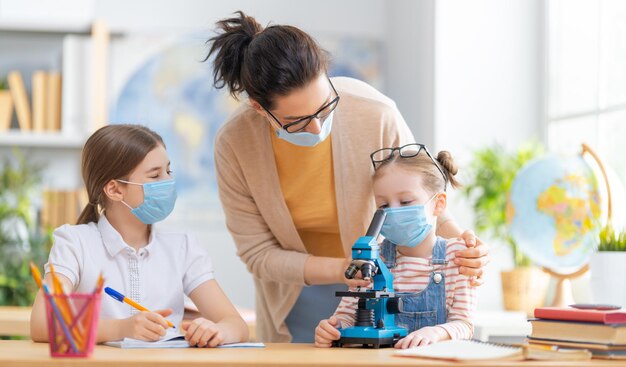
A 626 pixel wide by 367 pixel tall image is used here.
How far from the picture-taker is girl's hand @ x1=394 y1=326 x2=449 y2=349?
66.4 inches

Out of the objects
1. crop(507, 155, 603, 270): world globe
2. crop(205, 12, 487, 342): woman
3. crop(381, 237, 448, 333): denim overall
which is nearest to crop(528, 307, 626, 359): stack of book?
crop(381, 237, 448, 333): denim overall

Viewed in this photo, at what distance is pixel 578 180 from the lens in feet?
9.79

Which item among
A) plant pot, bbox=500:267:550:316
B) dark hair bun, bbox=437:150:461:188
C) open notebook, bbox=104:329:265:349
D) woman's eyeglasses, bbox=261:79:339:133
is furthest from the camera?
plant pot, bbox=500:267:550:316

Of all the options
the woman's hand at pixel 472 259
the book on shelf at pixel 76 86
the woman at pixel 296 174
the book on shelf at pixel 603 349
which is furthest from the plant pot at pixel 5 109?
the book on shelf at pixel 603 349

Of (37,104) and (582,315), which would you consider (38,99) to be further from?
(582,315)

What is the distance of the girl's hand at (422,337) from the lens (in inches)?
66.4

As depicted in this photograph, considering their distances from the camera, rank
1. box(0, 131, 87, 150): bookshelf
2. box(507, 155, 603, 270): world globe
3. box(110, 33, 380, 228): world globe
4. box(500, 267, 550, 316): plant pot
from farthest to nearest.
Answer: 1. box(110, 33, 380, 228): world globe
2. box(0, 131, 87, 150): bookshelf
3. box(500, 267, 550, 316): plant pot
4. box(507, 155, 603, 270): world globe

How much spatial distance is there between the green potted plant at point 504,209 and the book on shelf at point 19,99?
1930 millimetres

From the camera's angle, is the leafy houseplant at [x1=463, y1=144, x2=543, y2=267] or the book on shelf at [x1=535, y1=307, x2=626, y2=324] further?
the leafy houseplant at [x1=463, y1=144, x2=543, y2=267]

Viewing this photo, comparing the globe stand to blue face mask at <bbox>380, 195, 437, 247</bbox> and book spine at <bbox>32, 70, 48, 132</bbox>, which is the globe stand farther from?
book spine at <bbox>32, 70, 48, 132</bbox>

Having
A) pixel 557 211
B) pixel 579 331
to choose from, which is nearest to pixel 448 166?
pixel 579 331

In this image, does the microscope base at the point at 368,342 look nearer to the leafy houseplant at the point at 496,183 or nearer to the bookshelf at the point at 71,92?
the leafy houseplant at the point at 496,183

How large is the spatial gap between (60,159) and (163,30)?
0.77 meters

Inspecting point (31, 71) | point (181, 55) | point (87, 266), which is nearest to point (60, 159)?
point (31, 71)
